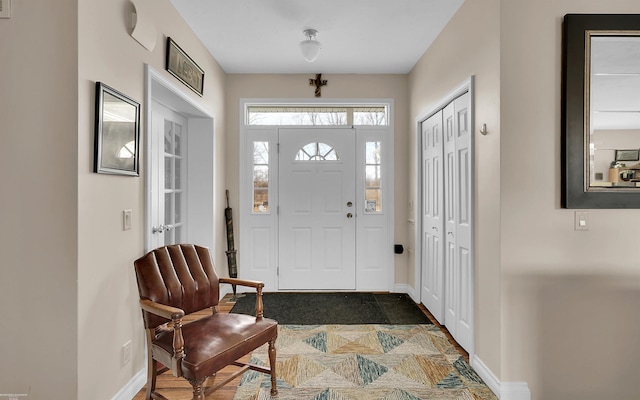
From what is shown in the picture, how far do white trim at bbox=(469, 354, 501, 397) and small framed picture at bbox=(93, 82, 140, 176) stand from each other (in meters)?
2.52

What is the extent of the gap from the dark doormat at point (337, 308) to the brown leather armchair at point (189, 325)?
45.0 inches

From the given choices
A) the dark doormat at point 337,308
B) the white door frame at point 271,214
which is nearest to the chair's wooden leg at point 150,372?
the dark doormat at point 337,308

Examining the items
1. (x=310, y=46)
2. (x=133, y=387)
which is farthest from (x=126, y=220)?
(x=310, y=46)

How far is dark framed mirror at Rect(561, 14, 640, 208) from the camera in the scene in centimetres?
192

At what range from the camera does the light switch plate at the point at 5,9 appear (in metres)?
1.57

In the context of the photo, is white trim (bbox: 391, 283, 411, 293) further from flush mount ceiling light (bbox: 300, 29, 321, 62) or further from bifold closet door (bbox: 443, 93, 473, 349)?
flush mount ceiling light (bbox: 300, 29, 321, 62)

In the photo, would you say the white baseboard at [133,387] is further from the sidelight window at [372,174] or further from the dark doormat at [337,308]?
the sidelight window at [372,174]

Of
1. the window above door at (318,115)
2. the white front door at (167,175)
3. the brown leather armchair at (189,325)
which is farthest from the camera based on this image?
the window above door at (318,115)

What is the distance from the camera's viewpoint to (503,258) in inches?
77.9

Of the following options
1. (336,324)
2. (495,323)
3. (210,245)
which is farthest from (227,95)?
(495,323)

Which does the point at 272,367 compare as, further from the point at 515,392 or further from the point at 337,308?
the point at 337,308

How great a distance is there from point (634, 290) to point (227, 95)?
4013mm

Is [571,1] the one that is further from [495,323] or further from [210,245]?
[210,245]

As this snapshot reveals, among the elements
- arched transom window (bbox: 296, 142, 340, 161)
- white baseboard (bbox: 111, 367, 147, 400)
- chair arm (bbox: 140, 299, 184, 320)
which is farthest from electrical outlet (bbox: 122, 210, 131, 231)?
arched transom window (bbox: 296, 142, 340, 161)
